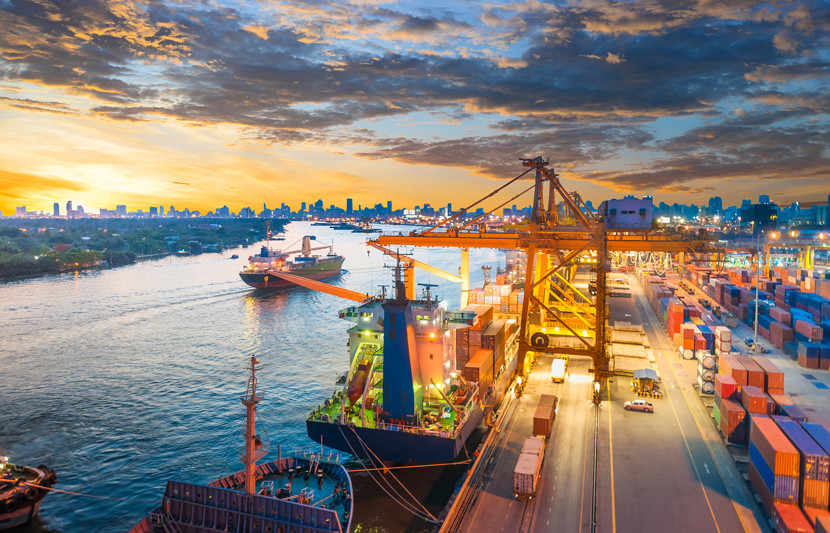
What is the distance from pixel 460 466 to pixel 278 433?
11215 mm

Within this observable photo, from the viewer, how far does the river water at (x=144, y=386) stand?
22.5 m

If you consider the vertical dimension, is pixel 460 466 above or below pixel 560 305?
below

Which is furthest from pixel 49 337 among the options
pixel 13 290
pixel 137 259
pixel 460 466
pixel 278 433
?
pixel 137 259

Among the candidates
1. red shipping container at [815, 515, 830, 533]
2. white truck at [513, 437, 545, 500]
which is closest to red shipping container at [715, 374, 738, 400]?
red shipping container at [815, 515, 830, 533]

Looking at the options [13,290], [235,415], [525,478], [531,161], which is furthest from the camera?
[13,290]

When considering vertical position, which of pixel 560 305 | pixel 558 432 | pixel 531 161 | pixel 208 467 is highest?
pixel 531 161

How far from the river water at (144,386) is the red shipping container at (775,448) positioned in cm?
1313

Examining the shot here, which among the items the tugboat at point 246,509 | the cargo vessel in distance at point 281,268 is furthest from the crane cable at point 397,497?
the cargo vessel in distance at point 281,268

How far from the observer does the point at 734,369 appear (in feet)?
84.6

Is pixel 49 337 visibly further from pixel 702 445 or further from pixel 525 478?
pixel 702 445

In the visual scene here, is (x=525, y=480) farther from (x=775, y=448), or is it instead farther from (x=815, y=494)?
(x=815, y=494)

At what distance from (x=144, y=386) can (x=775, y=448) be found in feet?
123

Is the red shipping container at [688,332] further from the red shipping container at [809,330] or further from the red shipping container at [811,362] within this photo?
the red shipping container at [809,330]

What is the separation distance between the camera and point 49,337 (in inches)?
1854
